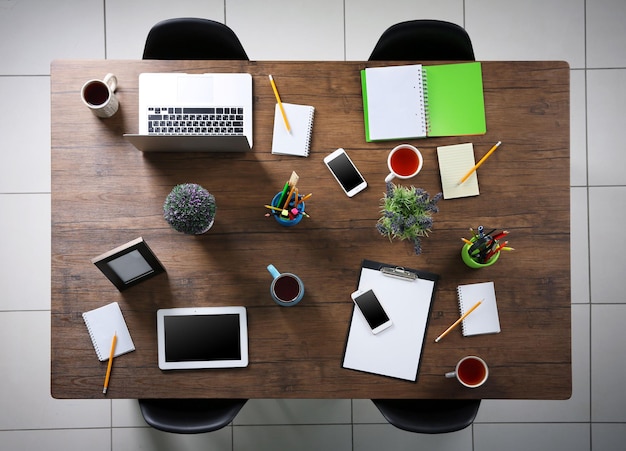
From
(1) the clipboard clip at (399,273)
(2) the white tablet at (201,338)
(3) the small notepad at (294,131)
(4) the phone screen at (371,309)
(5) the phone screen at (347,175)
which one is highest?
(3) the small notepad at (294,131)

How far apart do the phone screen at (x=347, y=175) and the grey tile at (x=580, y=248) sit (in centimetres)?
151

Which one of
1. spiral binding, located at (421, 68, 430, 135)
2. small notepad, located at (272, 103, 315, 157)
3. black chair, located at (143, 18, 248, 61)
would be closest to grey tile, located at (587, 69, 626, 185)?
spiral binding, located at (421, 68, 430, 135)

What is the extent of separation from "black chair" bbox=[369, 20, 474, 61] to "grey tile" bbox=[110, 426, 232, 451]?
6.47 feet

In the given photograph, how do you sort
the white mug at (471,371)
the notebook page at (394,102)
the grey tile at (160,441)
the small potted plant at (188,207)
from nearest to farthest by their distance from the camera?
the small potted plant at (188,207) → the white mug at (471,371) → the notebook page at (394,102) → the grey tile at (160,441)

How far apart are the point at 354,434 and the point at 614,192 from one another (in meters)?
1.89

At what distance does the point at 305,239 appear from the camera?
155cm

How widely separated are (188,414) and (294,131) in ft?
3.54

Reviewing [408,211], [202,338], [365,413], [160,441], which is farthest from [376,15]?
[160,441]

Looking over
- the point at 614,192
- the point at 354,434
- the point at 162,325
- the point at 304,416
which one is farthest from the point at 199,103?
the point at 614,192

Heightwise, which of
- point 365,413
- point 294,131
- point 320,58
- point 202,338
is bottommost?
point 365,413

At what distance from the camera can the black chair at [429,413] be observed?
59.7 inches

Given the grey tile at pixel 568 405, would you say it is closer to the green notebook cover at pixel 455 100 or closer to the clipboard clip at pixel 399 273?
the clipboard clip at pixel 399 273

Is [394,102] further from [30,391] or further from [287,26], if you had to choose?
[30,391]

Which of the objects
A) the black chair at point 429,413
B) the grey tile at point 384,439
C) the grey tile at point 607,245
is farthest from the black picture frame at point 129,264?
the grey tile at point 607,245
